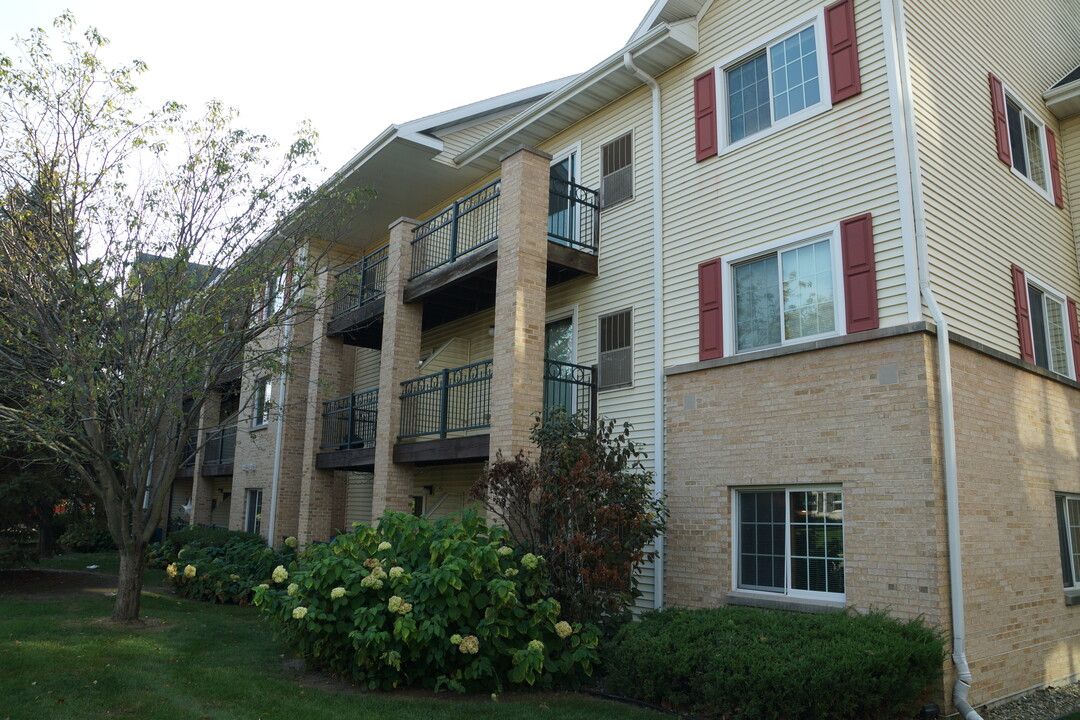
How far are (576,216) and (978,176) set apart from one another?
20.4 ft

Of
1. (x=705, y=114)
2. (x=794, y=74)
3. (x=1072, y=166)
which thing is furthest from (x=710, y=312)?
(x=1072, y=166)

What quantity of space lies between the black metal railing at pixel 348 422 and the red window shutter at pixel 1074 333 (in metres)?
12.3

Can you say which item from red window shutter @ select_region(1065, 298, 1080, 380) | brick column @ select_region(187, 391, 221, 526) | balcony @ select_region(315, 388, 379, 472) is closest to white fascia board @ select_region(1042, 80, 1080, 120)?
red window shutter @ select_region(1065, 298, 1080, 380)

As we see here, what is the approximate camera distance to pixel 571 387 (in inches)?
510

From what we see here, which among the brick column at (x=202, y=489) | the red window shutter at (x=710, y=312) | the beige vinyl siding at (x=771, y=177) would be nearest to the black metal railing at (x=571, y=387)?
the beige vinyl siding at (x=771, y=177)

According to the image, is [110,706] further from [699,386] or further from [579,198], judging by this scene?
[579,198]

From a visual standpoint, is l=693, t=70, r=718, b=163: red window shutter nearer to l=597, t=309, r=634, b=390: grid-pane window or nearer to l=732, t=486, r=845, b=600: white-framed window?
l=597, t=309, r=634, b=390: grid-pane window

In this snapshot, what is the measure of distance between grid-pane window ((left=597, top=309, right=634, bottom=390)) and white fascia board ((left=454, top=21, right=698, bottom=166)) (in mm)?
3968

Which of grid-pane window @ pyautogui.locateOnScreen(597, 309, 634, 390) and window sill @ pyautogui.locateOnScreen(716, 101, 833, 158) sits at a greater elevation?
window sill @ pyautogui.locateOnScreen(716, 101, 833, 158)

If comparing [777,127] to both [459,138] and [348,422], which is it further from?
[348,422]

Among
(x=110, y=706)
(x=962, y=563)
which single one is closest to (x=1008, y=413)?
(x=962, y=563)

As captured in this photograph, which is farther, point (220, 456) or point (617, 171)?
point (220, 456)

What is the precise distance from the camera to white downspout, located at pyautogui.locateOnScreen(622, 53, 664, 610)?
1087 cm

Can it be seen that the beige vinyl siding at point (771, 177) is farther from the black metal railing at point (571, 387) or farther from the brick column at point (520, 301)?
the brick column at point (520, 301)
